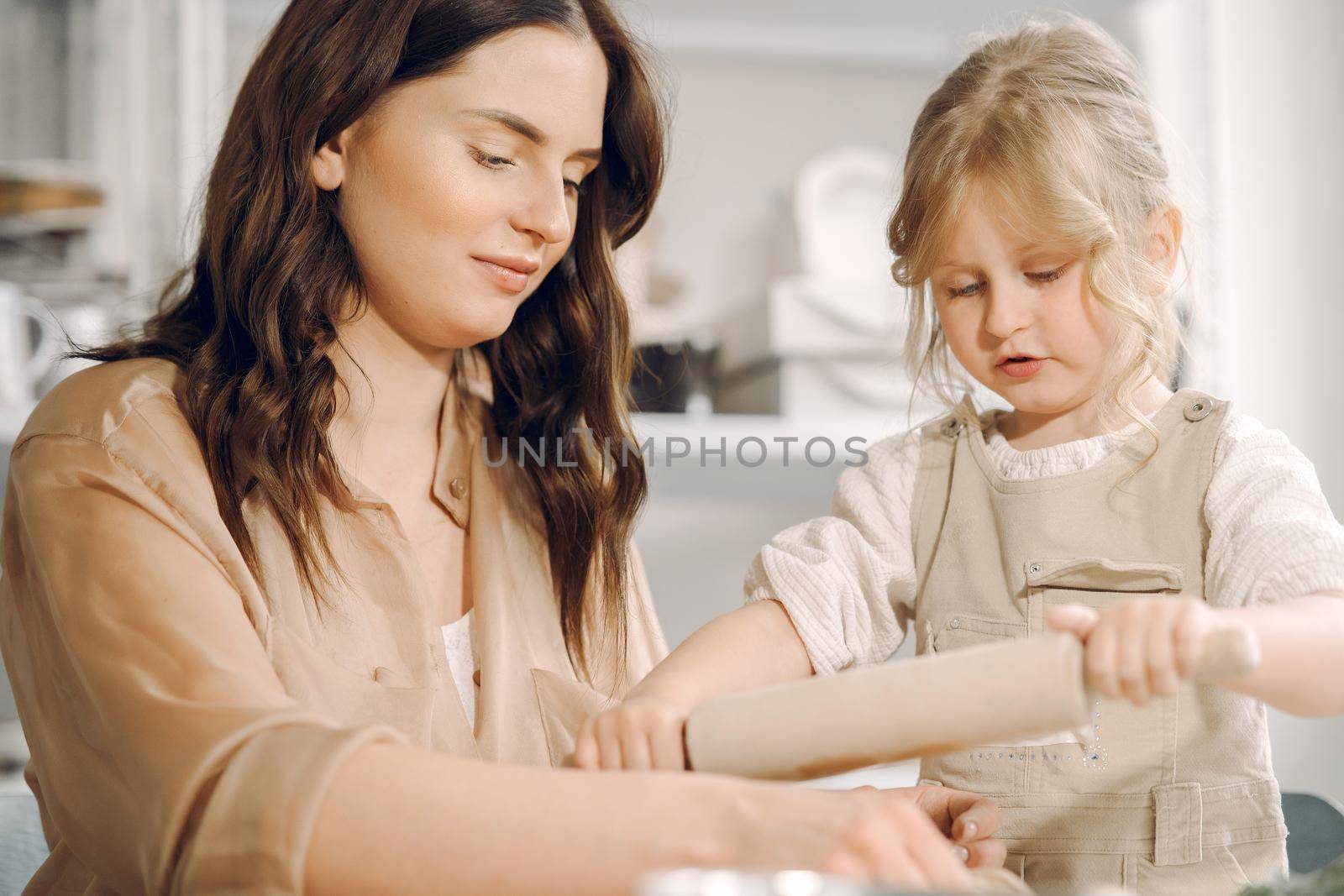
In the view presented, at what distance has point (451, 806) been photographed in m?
0.64

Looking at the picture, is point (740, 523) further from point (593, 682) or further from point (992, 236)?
point (992, 236)

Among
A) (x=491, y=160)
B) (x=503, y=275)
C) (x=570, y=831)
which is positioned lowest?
(x=570, y=831)

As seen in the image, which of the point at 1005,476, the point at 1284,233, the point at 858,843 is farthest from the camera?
the point at 1284,233

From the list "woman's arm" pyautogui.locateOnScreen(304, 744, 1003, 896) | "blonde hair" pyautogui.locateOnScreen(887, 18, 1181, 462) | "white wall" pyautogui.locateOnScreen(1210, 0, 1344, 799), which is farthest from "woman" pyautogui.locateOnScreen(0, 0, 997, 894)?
"white wall" pyautogui.locateOnScreen(1210, 0, 1344, 799)

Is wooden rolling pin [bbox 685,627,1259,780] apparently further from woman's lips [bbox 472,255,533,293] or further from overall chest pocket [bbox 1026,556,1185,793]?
Result: woman's lips [bbox 472,255,533,293]

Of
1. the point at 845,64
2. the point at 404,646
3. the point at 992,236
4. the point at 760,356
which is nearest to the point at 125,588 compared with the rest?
the point at 404,646

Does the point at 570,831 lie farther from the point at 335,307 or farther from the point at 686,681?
the point at 335,307

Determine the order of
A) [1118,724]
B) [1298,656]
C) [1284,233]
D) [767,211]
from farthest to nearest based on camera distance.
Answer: [767,211] → [1284,233] → [1118,724] → [1298,656]

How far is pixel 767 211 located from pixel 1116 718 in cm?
164

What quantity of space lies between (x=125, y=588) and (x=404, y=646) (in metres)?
0.30

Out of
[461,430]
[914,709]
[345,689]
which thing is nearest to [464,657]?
[345,689]

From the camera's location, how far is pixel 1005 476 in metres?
1.06

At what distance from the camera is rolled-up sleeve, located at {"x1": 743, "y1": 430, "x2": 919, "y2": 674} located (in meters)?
1.00

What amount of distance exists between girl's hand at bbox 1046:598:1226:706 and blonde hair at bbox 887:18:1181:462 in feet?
1.25
